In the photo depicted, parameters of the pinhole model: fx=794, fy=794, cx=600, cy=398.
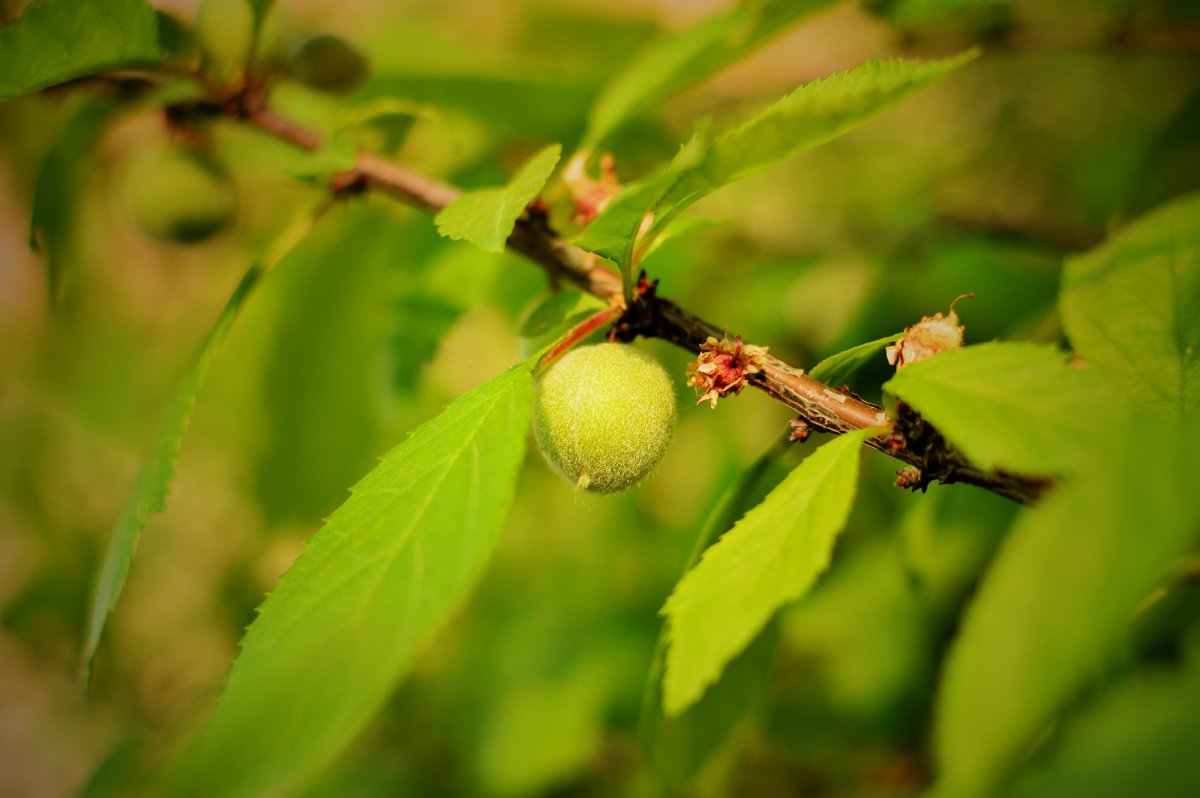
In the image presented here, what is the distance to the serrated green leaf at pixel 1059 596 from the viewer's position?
1.47ft

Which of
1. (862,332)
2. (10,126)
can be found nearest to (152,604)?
(10,126)

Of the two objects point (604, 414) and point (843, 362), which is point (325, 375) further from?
point (843, 362)

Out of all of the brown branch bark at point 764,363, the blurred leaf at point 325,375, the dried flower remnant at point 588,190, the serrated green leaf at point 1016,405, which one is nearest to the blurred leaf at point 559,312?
the brown branch bark at point 764,363

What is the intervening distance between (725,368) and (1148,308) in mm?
445

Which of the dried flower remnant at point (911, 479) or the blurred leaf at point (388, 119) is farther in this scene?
the blurred leaf at point (388, 119)

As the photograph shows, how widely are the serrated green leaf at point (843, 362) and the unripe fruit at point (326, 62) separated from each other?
984 millimetres

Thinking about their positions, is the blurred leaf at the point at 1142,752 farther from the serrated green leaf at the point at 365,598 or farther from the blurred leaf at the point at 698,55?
the blurred leaf at the point at 698,55

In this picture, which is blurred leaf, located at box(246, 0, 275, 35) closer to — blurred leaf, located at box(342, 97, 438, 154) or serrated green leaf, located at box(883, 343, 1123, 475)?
blurred leaf, located at box(342, 97, 438, 154)

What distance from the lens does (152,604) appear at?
11.2 feet

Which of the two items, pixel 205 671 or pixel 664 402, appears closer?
pixel 664 402

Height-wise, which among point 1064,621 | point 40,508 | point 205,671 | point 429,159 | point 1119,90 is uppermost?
point 1064,621

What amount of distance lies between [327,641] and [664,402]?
1.40 feet

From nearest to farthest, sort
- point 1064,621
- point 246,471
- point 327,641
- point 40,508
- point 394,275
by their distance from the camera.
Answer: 1. point 1064,621
2. point 327,641
3. point 394,275
4. point 246,471
5. point 40,508

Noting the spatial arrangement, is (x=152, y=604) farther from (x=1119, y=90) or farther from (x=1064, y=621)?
(x=1119, y=90)
